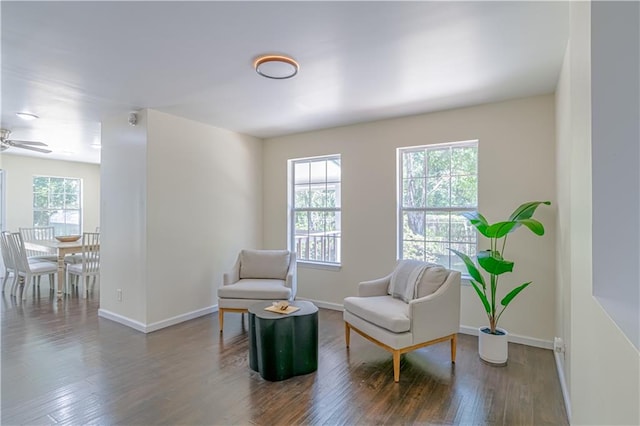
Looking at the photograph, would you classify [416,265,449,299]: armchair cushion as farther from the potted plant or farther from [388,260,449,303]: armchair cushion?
the potted plant

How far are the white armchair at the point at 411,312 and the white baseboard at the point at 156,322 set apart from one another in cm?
210

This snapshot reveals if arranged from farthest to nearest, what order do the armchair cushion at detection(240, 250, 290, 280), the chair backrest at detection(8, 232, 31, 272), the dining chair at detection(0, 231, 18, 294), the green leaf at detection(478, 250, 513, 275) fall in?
the dining chair at detection(0, 231, 18, 294)
the chair backrest at detection(8, 232, 31, 272)
the armchair cushion at detection(240, 250, 290, 280)
the green leaf at detection(478, 250, 513, 275)

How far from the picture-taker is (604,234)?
98 cm

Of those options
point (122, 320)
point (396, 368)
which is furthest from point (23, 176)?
point (396, 368)

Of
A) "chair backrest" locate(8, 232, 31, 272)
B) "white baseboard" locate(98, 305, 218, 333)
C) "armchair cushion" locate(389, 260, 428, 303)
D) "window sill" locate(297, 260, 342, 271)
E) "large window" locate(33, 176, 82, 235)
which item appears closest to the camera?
"armchair cushion" locate(389, 260, 428, 303)

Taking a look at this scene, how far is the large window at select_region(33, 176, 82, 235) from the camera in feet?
22.6

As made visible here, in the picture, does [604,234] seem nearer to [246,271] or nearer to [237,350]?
[237,350]

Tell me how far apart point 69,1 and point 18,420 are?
100 inches

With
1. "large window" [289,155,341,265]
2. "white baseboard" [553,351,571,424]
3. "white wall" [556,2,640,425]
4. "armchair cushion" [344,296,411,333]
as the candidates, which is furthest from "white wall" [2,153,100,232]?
"white baseboard" [553,351,571,424]

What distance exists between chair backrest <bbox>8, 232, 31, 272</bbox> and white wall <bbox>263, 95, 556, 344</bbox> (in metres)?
3.71

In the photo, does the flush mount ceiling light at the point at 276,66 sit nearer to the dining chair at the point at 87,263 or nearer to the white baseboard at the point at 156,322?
the white baseboard at the point at 156,322

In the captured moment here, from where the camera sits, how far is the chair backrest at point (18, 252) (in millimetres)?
4953

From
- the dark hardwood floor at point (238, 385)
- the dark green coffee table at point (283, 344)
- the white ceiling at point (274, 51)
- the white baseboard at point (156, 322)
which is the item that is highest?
the white ceiling at point (274, 51)

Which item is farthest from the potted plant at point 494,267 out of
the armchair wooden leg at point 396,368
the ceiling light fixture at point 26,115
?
the ceiling light fixture at point 26,115
